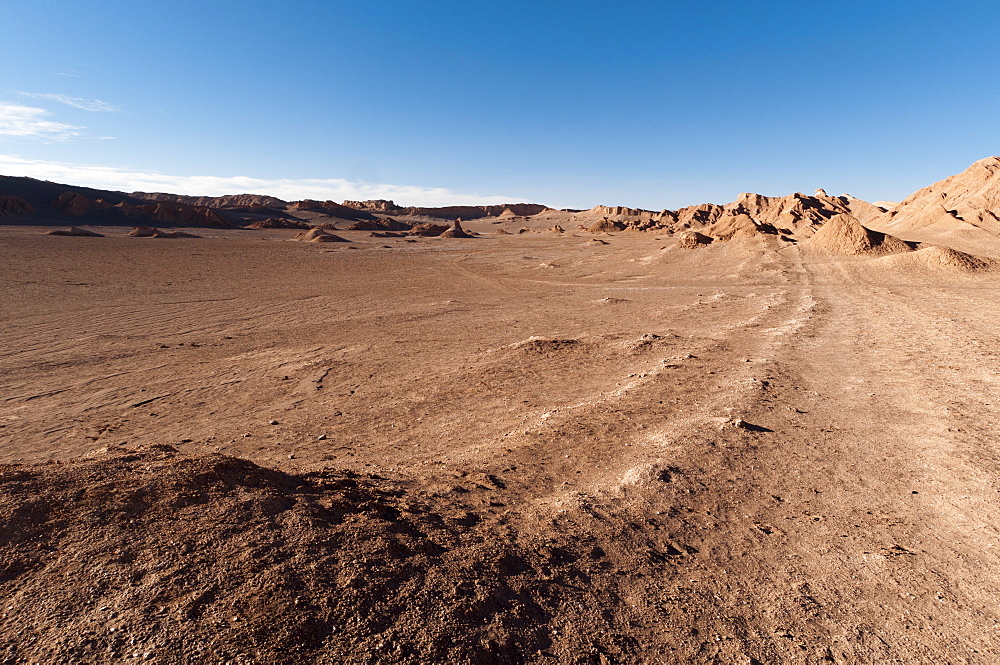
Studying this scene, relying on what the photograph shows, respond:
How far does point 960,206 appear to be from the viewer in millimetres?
44000

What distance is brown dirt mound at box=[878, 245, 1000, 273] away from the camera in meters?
21.5

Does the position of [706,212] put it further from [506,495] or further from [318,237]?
[506,495]

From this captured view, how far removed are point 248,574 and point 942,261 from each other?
29229 millimetres

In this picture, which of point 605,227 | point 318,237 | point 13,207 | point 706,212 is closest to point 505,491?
point 318,237

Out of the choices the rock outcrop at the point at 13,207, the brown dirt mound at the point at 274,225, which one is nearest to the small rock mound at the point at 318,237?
the brown dirt mound at the point at 274,225

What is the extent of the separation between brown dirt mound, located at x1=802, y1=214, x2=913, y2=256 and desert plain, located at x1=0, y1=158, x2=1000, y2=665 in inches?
716

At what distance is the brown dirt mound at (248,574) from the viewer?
2.33 meters

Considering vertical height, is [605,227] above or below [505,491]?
above

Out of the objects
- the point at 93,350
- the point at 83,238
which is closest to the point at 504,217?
the point at 83,238

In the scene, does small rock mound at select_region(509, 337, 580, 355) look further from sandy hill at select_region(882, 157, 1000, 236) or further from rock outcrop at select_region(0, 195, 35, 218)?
rock outcrop at select_region(0, 195, 35, 218)

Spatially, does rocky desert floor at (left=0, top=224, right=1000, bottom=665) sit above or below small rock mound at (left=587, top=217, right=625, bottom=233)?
below

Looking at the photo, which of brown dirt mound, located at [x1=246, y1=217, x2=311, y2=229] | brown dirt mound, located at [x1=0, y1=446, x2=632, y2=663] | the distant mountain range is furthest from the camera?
brown dirt mound, located at [x1=246, y1=217, x2=311, y2=229]

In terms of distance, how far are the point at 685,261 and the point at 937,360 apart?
24.0 m

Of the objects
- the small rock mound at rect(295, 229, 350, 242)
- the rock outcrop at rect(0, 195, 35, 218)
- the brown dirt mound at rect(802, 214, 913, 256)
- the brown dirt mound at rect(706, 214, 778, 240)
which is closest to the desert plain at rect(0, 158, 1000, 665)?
the brown dirt mound at rect(802, 214, 913, 256)
